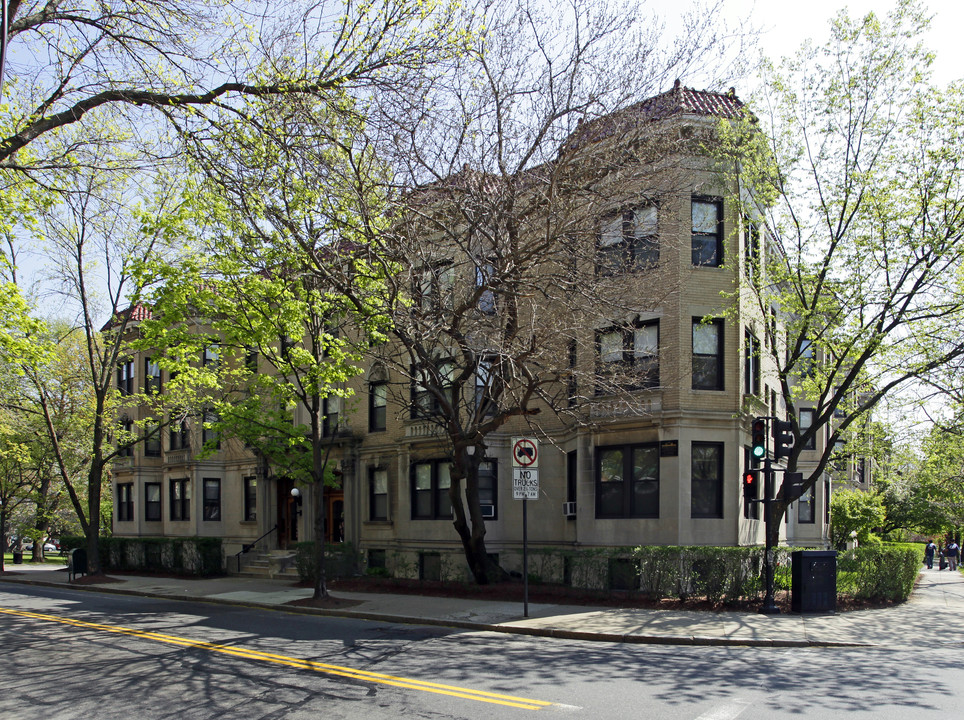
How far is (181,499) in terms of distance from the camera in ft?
114

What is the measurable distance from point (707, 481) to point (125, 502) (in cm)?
2941

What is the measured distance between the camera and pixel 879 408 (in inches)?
899

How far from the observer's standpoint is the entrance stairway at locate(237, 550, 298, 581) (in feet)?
86.9

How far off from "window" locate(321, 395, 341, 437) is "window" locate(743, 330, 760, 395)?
1393cm

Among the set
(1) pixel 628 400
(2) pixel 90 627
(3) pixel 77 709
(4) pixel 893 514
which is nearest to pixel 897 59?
(1) pixel 628 400

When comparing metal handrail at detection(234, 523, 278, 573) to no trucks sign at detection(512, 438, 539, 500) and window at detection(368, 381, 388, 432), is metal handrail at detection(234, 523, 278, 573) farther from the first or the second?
no trucks sign at detection(512, 438, 539, 500)

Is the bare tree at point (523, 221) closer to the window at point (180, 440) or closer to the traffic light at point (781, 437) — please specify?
the traffic light at point (781, 437)

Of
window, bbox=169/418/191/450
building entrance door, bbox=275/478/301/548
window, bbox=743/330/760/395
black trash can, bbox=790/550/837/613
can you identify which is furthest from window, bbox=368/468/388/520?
black trash can, bbox=790/550/837/613

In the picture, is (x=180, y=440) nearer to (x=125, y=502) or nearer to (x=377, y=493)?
(x=125, y=502)

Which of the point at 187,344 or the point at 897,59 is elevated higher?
the point at 897,59

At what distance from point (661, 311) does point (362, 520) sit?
12649 millimetres

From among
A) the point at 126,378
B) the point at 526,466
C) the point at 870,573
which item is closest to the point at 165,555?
the point at 126,378

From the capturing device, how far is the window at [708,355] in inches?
785

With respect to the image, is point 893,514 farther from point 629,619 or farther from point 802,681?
point 802,681
